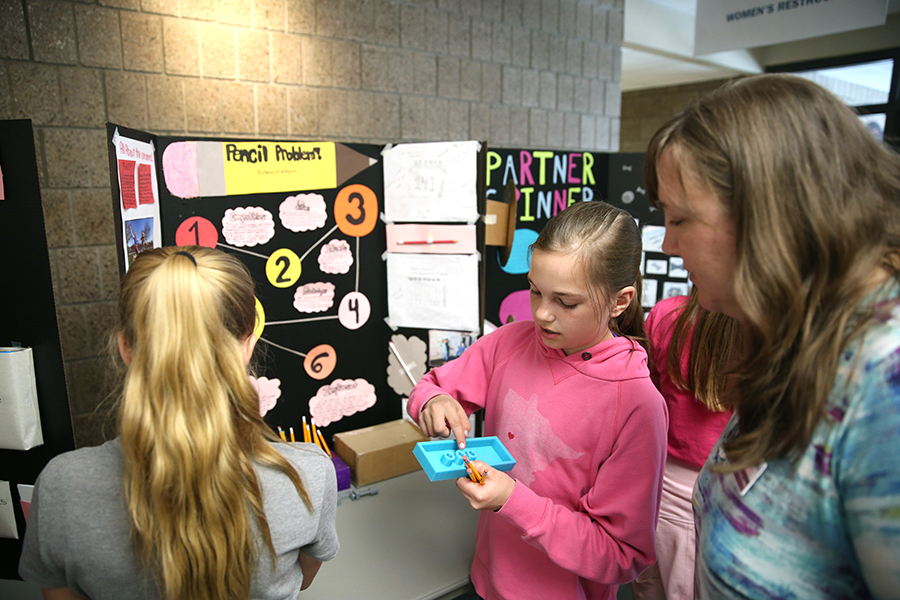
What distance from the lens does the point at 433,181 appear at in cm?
189

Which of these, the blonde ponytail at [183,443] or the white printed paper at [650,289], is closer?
the blonde ponytail at [183,443]

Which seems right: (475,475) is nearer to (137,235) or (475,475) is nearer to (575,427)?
(575,427)

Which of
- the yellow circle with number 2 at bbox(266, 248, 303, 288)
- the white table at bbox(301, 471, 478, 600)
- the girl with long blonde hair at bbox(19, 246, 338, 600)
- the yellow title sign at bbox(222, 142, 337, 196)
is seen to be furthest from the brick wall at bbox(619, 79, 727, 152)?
the girl with long blonde hair at bbox(19, 246, 338, 600)

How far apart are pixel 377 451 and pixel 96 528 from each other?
113cm

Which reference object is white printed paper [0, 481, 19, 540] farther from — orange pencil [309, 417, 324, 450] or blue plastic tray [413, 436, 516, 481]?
blue plastic tray [413, 436, 516, 481]

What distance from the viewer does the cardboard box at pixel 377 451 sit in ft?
6.04

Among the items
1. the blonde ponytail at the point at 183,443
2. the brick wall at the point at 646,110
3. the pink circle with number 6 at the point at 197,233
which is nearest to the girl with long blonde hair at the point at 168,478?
the blonde ponytail at the point at 183,443

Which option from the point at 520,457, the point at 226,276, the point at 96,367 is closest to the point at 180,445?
the point at 226,276

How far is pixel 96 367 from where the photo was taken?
7.66 ft

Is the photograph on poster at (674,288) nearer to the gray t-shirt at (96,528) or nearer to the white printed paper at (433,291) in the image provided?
the white printed paper at (433,291)

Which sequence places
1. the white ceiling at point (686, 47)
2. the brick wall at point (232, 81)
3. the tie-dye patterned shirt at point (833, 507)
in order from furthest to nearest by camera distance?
the white ceiling at point (686, 47)
the brick wall at point (232, 81)
the tie-dye patterned shirt at point (833, 507)

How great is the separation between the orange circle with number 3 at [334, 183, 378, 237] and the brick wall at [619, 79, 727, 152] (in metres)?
5.89

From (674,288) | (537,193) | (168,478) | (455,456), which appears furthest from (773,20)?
(168,478)

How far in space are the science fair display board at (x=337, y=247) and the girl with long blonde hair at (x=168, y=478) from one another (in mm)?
944
